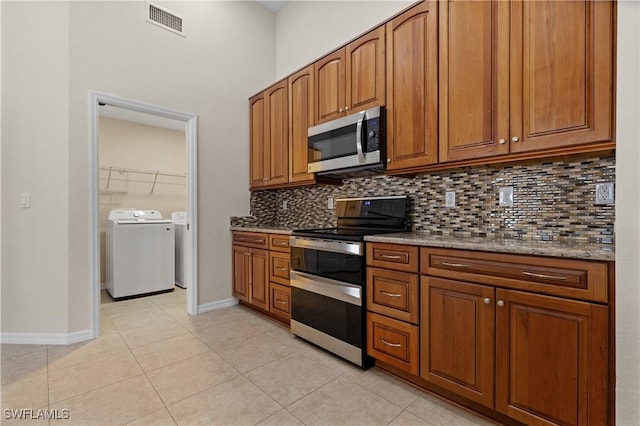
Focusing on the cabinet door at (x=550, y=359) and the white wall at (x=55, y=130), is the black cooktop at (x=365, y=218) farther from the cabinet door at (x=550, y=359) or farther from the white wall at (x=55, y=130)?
the white wall at (x=55, y=130)

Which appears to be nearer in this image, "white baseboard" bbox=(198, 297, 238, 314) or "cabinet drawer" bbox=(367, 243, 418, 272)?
"cabinet drawer" bbox=(367, 243, 418, 272)

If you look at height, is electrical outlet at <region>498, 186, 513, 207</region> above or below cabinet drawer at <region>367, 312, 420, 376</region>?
above

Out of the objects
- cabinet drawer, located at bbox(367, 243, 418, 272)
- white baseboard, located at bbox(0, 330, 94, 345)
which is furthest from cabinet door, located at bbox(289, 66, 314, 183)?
white baseboard, located at bbox(0, 330, 94, 345)

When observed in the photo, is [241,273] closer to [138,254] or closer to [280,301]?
[280,301]

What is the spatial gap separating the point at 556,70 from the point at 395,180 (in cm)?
123

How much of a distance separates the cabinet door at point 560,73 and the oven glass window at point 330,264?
44.1 inches

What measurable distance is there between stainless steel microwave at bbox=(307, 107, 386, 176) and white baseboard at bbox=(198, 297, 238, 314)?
1751mm

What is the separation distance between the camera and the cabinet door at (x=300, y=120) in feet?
9.15

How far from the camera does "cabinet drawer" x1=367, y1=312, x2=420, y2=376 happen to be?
175cm

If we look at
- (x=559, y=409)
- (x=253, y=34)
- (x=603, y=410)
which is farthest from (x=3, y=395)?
(x=253, y=34)

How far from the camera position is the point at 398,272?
181 centimetres

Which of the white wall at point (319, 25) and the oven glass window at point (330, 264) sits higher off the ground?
the white wall at point (319, 25)

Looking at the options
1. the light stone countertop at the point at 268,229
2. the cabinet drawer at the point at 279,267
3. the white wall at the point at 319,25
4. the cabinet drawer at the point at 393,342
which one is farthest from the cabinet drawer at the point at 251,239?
the white wall at the point at 319,25

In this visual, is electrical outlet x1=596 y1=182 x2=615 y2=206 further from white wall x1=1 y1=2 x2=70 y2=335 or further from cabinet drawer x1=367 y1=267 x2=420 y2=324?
white wall x1=1 y1=2 x2=70 y2=335
